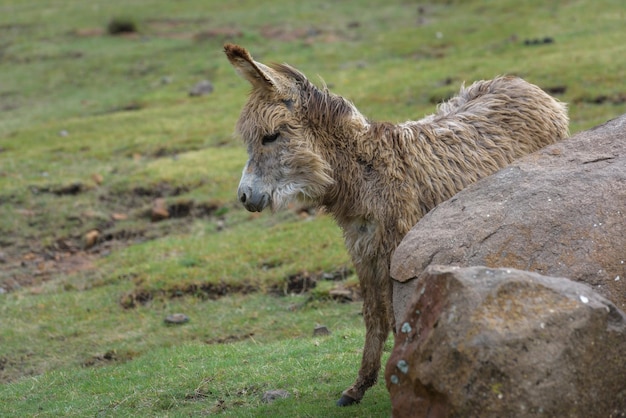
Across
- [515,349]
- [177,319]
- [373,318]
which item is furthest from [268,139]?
[177,319]

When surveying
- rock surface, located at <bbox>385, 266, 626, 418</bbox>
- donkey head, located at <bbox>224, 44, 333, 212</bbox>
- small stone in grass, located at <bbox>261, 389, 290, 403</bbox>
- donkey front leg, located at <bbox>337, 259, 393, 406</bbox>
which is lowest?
small stone in grass, located at <bbox>261, 389, 290, 403</bbox>

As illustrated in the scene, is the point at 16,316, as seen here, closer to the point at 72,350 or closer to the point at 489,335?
the point at 72,350

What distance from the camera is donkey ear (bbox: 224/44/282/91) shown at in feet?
21.8

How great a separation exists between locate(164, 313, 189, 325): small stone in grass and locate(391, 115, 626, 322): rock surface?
233 inches

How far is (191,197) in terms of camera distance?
16.5 meters

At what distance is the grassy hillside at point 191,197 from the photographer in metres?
9.15

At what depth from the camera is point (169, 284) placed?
1251 cm

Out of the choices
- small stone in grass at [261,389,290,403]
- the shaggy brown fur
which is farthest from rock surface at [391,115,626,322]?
small stone in grass at [261,389,290,403]

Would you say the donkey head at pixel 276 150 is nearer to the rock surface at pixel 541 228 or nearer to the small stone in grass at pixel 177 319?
the rock surface at pixel 541 228

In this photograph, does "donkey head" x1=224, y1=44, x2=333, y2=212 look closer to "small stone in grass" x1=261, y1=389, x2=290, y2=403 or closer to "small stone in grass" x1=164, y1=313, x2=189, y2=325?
"small stone in grass" x1=261, y1=389, x2=290, y2=403

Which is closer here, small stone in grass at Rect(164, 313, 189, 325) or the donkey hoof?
the donkey hoof

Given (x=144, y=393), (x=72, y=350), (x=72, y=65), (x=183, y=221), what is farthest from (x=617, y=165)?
(x=72, y=65)

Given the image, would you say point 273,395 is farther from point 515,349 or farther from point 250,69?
point 515,349

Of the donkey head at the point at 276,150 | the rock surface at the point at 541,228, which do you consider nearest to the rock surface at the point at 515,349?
the rock surface at the point at 541,228
